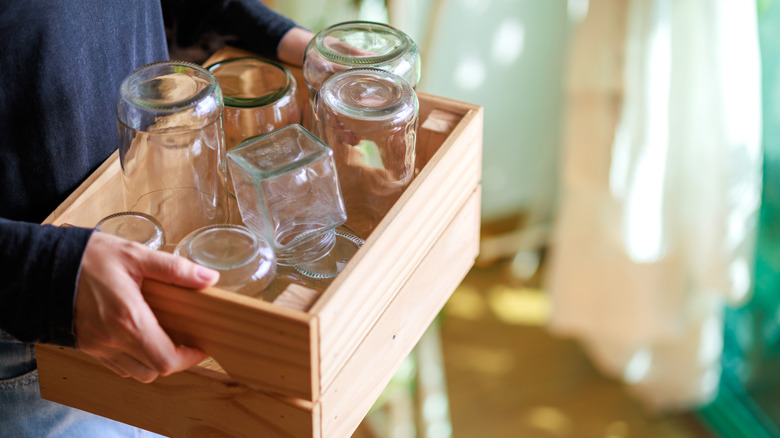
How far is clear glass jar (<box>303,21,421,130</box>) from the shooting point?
761 millimetres

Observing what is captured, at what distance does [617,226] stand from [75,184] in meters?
1.15

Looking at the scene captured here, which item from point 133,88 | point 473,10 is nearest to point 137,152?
point 133,88

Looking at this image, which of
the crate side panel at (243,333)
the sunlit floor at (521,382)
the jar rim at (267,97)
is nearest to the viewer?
the crate side panel at (243,333)

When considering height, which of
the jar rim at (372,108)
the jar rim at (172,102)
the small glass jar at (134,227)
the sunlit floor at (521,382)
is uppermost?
the jar rim at (172,102)

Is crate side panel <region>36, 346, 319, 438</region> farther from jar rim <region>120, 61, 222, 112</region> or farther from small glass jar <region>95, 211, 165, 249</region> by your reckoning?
jar rim <region>120, 61, 222, 112</region>

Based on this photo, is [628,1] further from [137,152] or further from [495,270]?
[137,152]

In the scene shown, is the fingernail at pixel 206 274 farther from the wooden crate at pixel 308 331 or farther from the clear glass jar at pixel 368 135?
the clear glass jar at pixel 368 135

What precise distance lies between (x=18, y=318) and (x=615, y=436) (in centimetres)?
→ 147

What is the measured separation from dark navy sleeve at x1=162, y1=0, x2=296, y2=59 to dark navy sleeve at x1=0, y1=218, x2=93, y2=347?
0.37 meters

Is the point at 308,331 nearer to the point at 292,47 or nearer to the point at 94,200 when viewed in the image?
the point at 94,200

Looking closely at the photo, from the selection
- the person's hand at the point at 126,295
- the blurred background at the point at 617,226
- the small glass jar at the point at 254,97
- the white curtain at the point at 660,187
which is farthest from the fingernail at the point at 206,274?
the white curtain at the point at 660,187

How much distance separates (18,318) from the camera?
23.2 inches

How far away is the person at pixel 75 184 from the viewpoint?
578mm

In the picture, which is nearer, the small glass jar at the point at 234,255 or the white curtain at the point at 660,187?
the small glass jar at the point at 234,255
